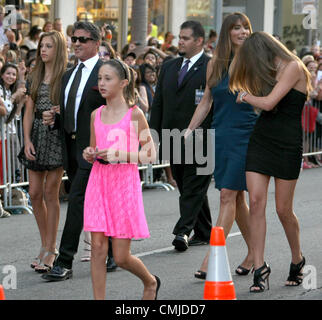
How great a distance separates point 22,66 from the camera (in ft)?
44.3

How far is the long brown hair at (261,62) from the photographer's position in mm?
7016

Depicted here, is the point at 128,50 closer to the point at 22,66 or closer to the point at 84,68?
the point at 22,66

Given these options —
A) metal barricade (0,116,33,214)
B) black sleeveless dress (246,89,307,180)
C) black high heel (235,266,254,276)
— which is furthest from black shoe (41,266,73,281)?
metal barricade (0,116,33,214)

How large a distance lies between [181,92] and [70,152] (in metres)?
1.55

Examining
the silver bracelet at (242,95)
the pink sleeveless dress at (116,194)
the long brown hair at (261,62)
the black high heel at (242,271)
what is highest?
the long brown hair at (261,62)

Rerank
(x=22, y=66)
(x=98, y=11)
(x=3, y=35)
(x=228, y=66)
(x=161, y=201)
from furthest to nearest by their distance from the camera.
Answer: (x=98, y=11) < (x=3, y=35) < (x=22, y=66) < (x=161, y=201) < (x=228, y=66)

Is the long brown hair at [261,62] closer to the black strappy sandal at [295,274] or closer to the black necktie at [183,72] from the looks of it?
the black strappy sandal at [295,274]

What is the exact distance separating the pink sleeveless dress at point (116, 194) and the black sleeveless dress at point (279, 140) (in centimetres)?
110

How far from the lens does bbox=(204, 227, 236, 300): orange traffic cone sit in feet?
19.2

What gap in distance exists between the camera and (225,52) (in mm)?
7789

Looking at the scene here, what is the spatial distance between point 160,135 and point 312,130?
8219mm

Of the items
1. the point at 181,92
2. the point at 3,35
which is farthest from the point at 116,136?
the point at 3,35

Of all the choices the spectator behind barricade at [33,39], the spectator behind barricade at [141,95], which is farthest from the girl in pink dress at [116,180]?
the spectator behind barricade at [33,39]

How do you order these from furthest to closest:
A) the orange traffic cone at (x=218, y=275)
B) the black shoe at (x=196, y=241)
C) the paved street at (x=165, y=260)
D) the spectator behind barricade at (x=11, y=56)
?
the spectator behind barricade at (x=11, y=56), the black shoe at (x=196, y=241), the paved street at (x=165, y=260), the orange traffic cone at (x=218, y=275)
